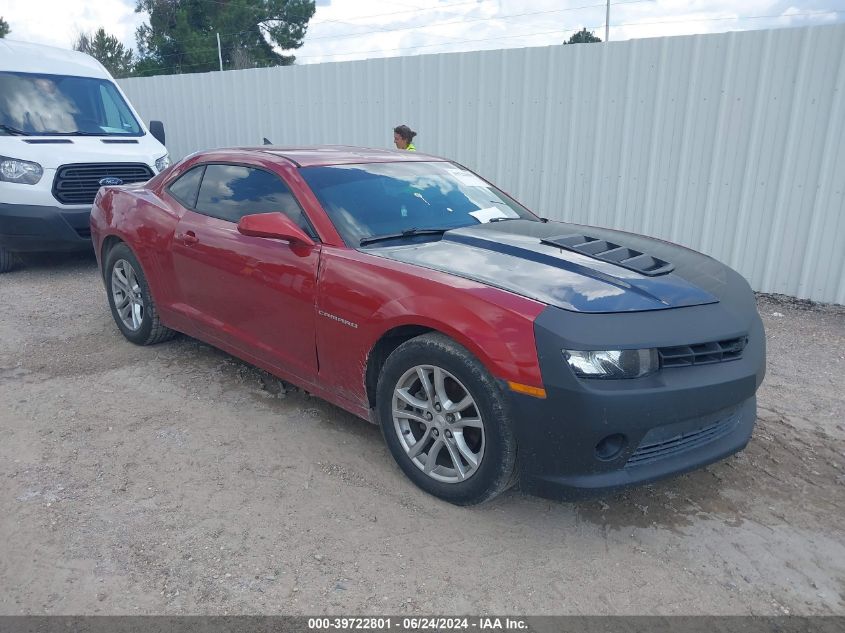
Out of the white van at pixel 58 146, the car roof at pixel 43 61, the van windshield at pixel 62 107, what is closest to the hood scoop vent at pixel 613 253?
the white van at pixel 58 146

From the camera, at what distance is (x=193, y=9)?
123 feet

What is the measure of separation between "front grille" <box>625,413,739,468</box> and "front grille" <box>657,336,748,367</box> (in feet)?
0.95

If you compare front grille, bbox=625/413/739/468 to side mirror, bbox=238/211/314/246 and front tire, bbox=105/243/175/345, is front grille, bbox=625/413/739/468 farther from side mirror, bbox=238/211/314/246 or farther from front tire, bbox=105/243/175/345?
front tire, bbox=105/243/175/345

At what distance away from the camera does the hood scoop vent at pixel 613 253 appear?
3.24 m

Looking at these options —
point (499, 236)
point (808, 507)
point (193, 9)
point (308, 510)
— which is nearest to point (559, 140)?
point (499, 236)

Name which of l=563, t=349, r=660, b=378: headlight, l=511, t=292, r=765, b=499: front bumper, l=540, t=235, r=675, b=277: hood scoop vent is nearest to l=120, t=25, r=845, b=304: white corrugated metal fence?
l=540, t=235, r=675, b=277: hood scoop vent

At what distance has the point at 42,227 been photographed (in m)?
7.10

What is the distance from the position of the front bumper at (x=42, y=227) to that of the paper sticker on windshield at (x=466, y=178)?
4.69 meters

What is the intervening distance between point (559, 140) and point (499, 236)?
4430 millimetres

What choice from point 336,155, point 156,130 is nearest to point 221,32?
point 156,130

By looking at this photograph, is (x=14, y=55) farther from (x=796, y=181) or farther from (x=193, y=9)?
(x=193, y=9)

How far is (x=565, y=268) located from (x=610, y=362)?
64cm

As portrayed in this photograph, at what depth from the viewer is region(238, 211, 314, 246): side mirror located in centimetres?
351

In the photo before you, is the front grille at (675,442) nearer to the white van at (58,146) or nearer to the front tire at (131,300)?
the front tire at (131,300)
